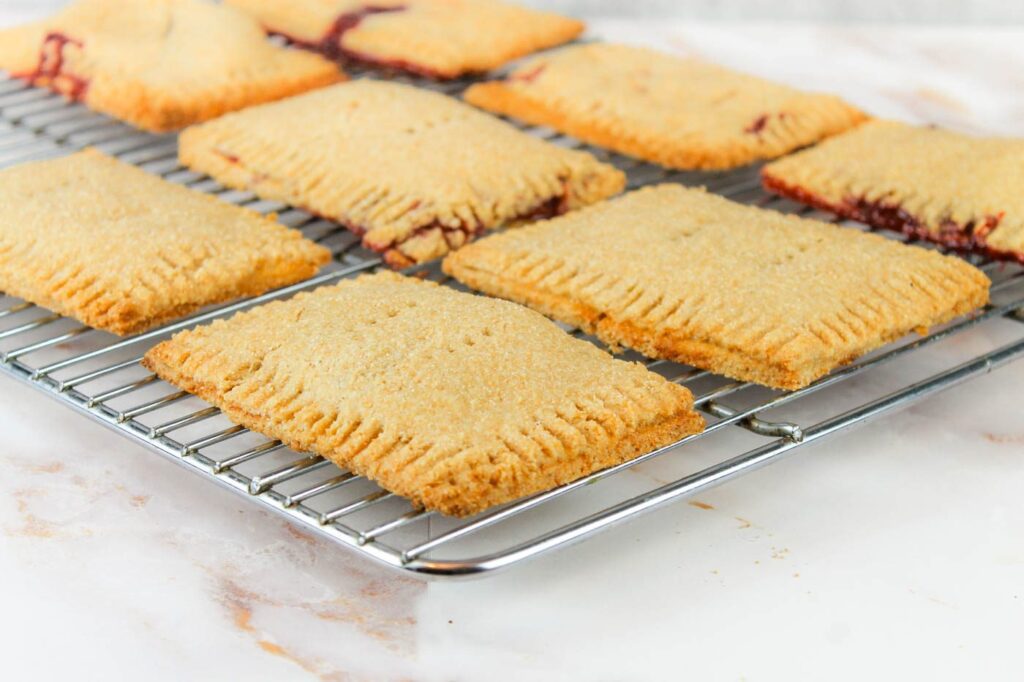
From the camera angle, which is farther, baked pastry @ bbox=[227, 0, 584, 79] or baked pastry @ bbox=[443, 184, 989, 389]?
baked pastry @ bbox=[227, 0, 584, 79]

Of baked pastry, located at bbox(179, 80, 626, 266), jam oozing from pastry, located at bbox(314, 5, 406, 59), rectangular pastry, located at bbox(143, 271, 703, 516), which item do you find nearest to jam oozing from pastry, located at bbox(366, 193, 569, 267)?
baked pastry, located at bbox(179, 80, 626, 266)

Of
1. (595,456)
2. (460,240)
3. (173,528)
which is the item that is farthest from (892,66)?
(173,528)

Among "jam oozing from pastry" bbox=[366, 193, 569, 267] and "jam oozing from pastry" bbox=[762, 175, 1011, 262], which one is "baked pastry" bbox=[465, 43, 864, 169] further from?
"jam oozing from pastry" bbox=[366, 193, 569, 267]

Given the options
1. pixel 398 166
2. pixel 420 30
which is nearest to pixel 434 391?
pixel 398 166

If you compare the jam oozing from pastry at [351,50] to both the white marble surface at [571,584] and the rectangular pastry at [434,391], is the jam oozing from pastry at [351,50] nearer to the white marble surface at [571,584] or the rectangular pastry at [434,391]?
the rectangular pastry at [434,391]

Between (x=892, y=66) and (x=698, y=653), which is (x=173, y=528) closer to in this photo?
(x=698, y=653)

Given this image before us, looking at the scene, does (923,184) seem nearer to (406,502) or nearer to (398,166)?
(398,166)
